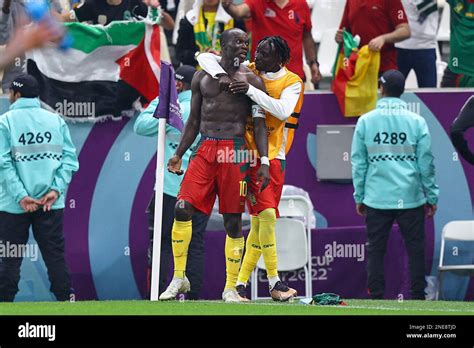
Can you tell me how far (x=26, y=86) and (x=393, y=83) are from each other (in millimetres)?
3708

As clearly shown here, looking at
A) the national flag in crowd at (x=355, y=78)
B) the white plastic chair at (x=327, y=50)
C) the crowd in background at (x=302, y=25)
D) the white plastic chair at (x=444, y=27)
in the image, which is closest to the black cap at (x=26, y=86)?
the crowd in background at (x=302, y=25)

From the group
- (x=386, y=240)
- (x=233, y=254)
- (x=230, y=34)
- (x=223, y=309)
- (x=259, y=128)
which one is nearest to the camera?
(x=223, y=309)

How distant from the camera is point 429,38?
1491 cm

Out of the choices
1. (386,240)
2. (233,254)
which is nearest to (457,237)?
(386,240)

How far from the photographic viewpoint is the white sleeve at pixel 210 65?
11.3 m

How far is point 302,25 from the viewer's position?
14539mm

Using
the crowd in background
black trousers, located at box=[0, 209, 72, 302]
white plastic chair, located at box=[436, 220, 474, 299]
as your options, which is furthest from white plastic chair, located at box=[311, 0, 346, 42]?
black trousers, located at box=[0, 209, 72, 302]

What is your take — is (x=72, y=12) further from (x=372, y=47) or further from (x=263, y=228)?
(x=263, y=228)

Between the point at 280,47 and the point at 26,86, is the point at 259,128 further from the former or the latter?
the point at 26,86

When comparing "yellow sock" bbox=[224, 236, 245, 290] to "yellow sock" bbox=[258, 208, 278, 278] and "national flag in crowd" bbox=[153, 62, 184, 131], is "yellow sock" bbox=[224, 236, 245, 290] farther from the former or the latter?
"national flag in crowd" bbox=[153, 62, 184, 131]

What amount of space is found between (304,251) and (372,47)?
2.30 metres

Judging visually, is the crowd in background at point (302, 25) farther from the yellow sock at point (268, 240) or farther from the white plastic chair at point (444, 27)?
the yellow sock at point (268, 240)

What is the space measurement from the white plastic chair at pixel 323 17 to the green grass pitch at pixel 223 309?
7.26 m

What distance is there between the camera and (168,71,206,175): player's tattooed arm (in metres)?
11.5
